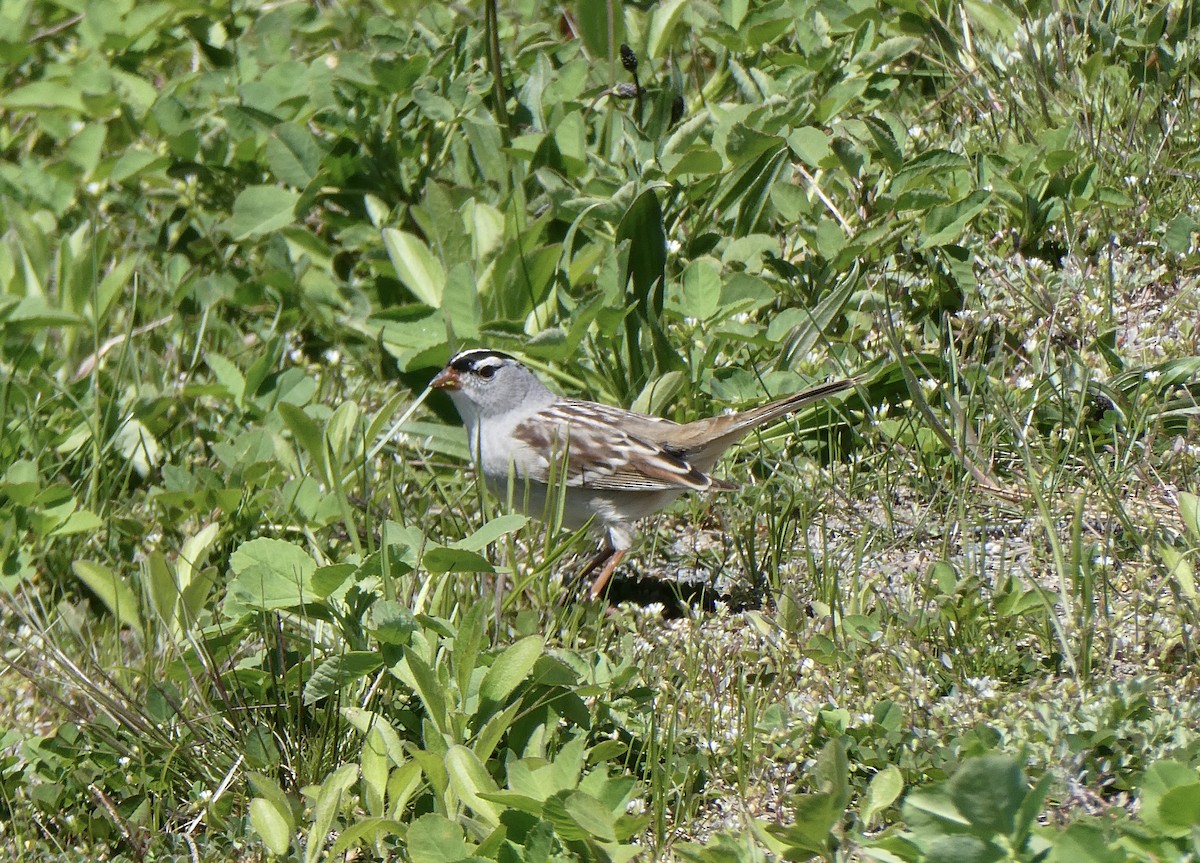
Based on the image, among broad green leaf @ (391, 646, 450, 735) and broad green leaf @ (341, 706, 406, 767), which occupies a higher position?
broad green leaf @ (391, 646, 450, 735)

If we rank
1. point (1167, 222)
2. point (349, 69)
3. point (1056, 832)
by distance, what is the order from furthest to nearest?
1. point (349, 69)
2. point (1167, 222)
3. point (1056, 832)

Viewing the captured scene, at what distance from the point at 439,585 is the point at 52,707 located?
125 centimetres

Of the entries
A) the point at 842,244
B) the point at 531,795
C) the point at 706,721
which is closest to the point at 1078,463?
the point at 842,244

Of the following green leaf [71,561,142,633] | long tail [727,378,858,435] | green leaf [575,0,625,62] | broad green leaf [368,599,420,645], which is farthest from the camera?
green leaf [575,0,625,62]

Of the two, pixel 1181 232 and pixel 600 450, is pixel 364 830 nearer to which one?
pixel 600 450

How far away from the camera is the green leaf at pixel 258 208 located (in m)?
6.33

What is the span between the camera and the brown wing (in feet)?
15.5

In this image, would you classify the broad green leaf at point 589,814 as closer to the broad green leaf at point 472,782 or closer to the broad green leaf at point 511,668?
the broad green leaf at point 472,782

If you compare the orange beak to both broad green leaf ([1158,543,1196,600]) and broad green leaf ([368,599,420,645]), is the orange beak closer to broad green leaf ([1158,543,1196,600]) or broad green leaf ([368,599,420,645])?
broad green leaf ([368,599,420,645])

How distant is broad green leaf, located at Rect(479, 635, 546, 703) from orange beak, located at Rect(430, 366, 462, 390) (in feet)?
6.48

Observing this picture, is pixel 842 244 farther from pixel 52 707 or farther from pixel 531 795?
pixel 52 707

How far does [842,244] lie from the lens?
5086mm

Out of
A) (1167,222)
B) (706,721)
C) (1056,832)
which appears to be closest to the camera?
(1056,832)

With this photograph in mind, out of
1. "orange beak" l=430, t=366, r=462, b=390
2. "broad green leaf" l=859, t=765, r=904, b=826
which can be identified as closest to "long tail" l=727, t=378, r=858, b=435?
"orange beak" l=430, t=366, r=462, b=390
